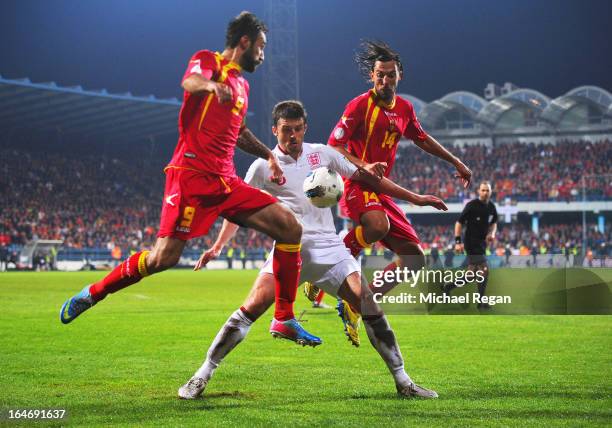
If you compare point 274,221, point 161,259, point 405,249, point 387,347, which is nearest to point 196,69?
point 274,221

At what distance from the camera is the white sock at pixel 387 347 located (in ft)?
19.7

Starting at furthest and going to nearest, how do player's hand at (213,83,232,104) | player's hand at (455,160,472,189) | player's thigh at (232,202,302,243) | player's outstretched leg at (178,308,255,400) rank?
player's hand at (455,160,472,189), player's outstretched leg at (178,308,255,400), player's thigh at (232,202,302,243), player's hand at (213,83,232,104)

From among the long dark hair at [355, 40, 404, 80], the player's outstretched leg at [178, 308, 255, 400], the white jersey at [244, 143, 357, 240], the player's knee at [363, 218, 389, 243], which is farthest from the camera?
the player's knee at [363, 218, 389, 243]

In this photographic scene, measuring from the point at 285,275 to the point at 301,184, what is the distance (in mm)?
859

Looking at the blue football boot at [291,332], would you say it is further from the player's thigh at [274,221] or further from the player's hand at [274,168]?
the player's hand at [274,168]

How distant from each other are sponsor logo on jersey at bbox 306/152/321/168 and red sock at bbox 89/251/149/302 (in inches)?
59.9

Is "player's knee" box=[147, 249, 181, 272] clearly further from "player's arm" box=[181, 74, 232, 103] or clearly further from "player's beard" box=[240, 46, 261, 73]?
"player's beard" box=[240, 46, 261, 73]

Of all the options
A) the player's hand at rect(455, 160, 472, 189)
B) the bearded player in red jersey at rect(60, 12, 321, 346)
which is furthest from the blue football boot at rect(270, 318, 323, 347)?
the player's hand at rect(455, 160, 472, 189)

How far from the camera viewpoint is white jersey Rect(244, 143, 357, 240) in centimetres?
641

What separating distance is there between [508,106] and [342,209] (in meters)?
54.4

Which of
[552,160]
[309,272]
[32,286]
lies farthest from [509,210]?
[309,272]

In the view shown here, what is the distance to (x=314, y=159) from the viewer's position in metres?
6.59

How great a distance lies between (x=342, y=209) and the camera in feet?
27.3

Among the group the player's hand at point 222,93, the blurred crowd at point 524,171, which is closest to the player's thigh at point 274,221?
the player's hand at point 222,93
